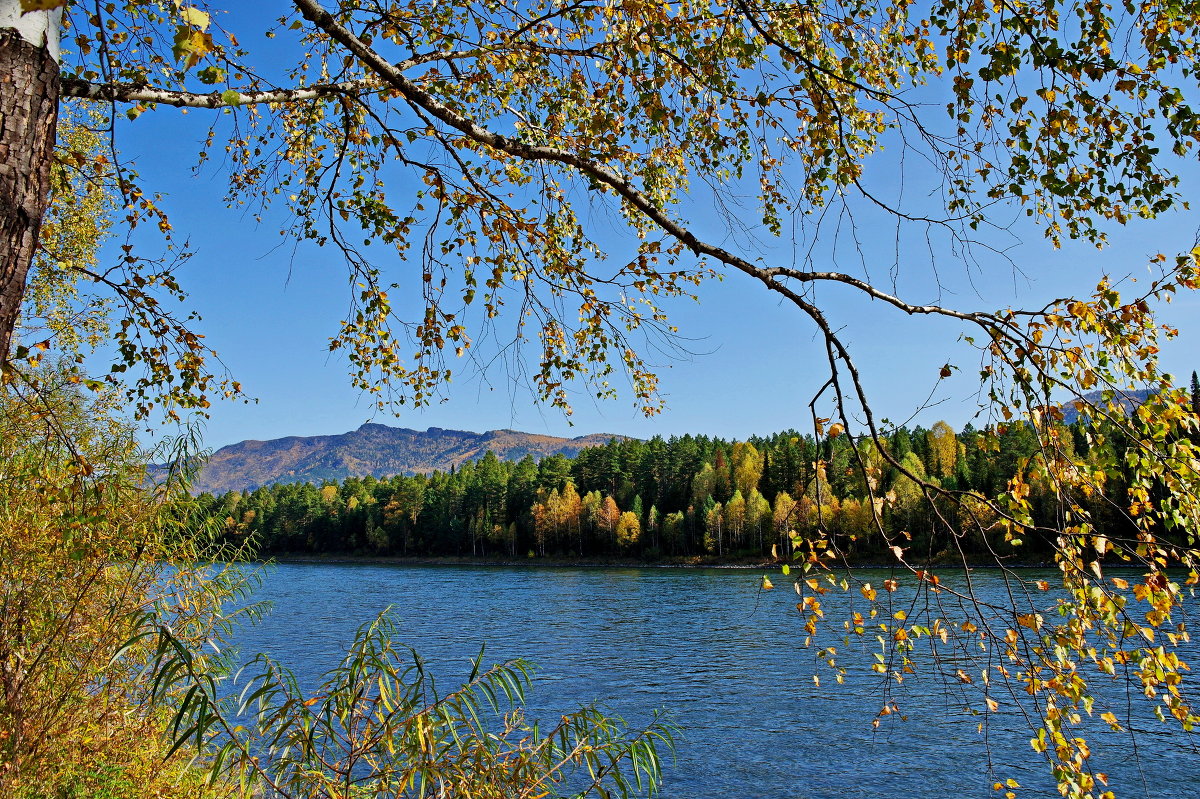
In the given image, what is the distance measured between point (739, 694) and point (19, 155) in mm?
19583

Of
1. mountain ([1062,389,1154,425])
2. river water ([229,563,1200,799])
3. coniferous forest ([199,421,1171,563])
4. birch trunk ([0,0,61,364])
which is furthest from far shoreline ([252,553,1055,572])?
birch trunk ([0,0,61,364])

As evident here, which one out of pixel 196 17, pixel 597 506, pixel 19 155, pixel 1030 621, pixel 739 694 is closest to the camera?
pixel 196 17

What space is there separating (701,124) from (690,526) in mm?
78643

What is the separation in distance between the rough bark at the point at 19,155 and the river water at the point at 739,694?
112 inches

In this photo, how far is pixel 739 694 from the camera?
19266 millimetres

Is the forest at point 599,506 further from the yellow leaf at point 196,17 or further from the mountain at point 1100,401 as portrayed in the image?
the yellow leaf at point 196,17

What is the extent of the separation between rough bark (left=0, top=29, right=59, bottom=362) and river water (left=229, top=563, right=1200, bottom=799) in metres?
2.85

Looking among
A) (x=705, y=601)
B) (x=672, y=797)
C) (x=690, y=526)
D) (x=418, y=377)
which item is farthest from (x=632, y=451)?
(x=418, y=377)

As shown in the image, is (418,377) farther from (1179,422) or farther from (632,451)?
(632,451)

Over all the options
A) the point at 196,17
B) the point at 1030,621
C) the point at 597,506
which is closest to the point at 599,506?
the point at 597,506

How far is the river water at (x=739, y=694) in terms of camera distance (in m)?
13.4

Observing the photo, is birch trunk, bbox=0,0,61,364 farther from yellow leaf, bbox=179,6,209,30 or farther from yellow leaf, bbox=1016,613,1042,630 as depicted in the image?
yellow leaf, bbox=1016,613,1042,630

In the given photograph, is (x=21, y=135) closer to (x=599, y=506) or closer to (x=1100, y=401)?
(x=1100, y=401)

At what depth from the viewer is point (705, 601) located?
40.0m
